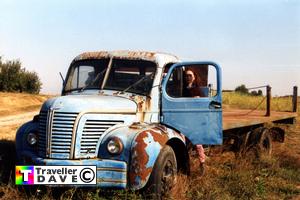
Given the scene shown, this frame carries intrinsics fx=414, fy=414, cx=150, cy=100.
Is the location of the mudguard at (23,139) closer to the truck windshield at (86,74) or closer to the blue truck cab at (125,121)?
the blue truck cab at (125,121)

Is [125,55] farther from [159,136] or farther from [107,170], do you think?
[107,170]

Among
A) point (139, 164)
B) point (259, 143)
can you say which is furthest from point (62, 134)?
point (259, 143)

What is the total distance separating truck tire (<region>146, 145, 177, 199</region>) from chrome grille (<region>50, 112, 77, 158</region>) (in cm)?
106

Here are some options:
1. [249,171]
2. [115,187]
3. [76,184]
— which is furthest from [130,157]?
[249,171]

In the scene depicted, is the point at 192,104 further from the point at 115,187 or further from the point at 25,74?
the point at 25,74

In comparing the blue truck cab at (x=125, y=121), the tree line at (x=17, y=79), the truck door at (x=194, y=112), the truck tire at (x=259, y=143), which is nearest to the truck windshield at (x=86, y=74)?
the blue truck cab at (x=125, y=121)

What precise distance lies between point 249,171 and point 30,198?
406 cm

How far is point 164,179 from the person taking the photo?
17.3 ft

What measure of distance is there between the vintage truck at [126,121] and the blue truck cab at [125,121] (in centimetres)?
1

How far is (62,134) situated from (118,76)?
1514 mm

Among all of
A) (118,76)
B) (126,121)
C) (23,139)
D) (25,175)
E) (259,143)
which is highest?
(118,76)

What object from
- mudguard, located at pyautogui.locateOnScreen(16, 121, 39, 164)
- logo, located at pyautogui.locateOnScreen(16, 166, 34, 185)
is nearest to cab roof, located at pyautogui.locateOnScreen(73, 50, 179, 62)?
mudguard, located at pyautogui.locateOnScreen(16, 121, 39, 164)

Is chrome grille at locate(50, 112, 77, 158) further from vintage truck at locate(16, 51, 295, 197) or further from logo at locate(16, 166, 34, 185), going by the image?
logo at locate(16, 166, 34, 185)

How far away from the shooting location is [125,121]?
5.45 meters
